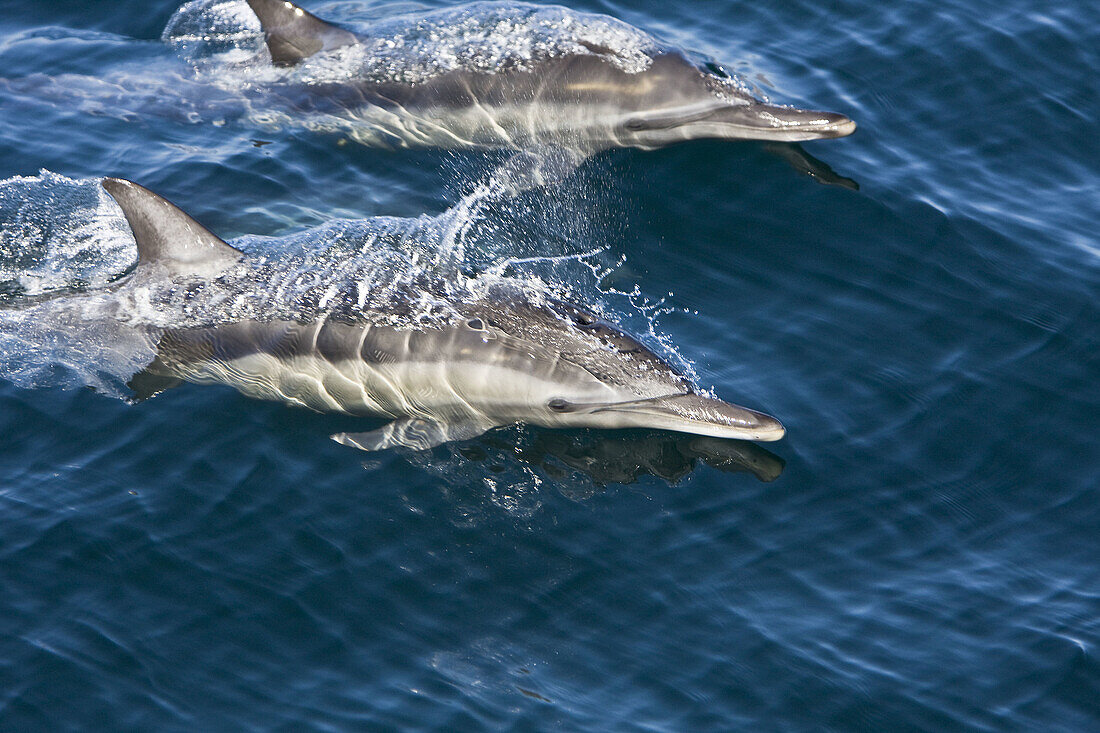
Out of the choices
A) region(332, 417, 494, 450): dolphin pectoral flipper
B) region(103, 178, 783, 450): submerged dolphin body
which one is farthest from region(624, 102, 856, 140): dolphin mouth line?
region(332, 417, 494, 450): dolphin pectoral flipper

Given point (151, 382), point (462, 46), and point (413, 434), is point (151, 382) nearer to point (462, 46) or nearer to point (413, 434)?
point (413, 434)

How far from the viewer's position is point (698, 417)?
774 cm

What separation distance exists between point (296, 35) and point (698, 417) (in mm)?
7103

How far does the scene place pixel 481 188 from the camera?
35.8 feet

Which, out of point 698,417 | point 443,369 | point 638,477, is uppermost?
point 698,417

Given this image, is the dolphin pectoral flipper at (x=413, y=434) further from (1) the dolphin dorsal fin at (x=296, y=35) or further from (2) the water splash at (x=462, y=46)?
(1) the dolphin dorsal fin at (x=296, y=35)

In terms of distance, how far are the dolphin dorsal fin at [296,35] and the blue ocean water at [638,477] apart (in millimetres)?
993

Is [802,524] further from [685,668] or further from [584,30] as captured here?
[584,30]

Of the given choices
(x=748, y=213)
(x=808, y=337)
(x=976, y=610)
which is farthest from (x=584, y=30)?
(x=976, y=610)

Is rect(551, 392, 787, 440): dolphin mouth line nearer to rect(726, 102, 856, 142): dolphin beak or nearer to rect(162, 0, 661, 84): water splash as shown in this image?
rect(726, 102, 856, 142): dolphin beak

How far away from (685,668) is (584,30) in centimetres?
758

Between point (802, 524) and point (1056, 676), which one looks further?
point (802, 524)

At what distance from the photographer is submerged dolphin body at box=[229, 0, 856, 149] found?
11281mm

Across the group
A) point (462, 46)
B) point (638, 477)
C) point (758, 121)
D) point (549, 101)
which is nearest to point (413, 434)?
point (638, 477)
